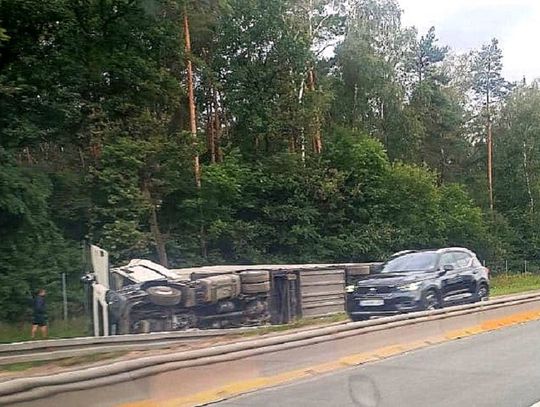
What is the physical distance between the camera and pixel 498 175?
6291 centimetres

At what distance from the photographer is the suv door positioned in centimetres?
1889

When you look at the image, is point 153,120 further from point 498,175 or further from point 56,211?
point 498,175

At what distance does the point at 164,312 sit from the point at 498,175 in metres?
47.9

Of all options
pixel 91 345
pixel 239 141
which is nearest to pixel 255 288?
pixel 91 345

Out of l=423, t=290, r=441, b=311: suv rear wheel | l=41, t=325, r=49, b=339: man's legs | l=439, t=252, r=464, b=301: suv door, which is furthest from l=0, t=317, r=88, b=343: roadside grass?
l=439, t=252, r=464, b=301: suv door

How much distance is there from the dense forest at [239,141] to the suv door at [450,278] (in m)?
11.0

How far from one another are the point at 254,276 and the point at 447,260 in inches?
204

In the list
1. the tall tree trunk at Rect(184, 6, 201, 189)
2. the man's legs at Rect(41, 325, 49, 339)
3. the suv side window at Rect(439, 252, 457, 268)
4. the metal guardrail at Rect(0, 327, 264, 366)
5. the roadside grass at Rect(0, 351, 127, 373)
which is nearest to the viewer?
the roadside grass at Rect(0, 351, 127, 373)

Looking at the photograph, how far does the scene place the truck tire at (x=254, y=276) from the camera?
71.4 feet

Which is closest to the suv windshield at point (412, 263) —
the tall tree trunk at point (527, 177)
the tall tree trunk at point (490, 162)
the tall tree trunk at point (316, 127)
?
the tall tree trunk at point (316, 127)

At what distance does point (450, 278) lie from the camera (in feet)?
62.8

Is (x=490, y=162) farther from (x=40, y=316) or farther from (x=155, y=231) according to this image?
(x=40, y=316)

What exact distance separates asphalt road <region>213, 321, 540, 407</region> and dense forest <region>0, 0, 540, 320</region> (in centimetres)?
1413

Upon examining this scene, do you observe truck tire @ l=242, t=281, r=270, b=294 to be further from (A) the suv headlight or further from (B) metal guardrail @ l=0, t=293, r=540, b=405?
(B) metal guardrail @ l=0, t=293, r=540, b=405
